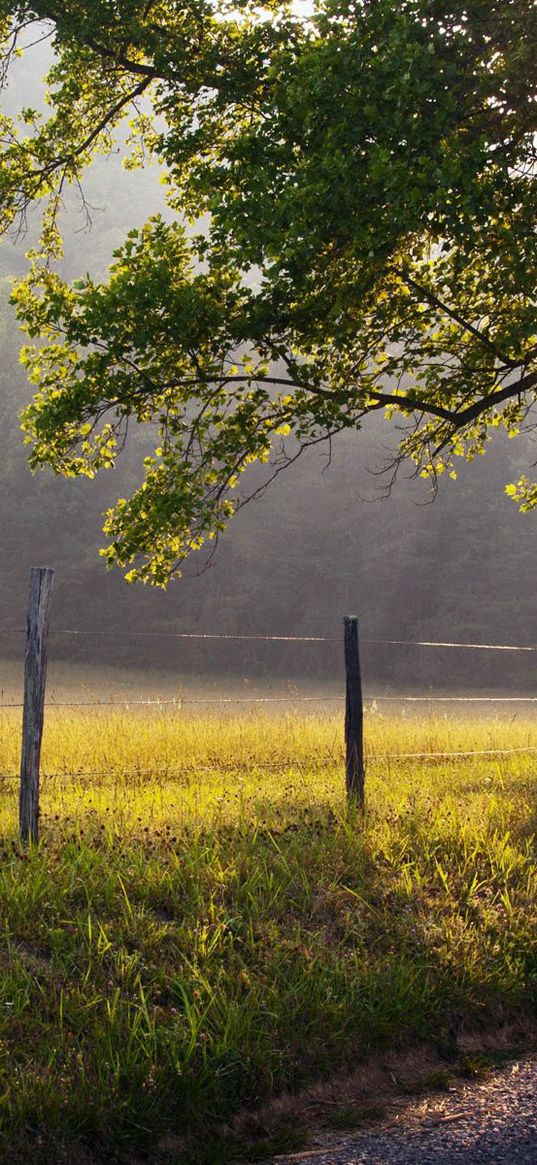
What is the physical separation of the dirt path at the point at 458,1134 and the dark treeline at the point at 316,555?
184 ft

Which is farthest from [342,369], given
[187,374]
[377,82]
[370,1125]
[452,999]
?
[370,1125]

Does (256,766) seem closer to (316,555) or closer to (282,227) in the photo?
(282,227)

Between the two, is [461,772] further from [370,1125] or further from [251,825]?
[370,1125]

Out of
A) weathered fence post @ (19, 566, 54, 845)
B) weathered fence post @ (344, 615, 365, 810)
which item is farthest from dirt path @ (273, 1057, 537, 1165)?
weathered fence post @ (344, 615, 365, 810)

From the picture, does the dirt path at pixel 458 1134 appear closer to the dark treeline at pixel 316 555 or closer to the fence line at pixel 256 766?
the fence line at pixel 256 766

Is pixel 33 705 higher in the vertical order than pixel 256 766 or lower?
higher

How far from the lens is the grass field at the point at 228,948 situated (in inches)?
211

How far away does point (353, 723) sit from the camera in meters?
9.70

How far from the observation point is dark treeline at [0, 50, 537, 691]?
65438 millimetres

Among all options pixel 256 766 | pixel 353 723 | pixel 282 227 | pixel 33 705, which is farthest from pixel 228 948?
pixel 282 227

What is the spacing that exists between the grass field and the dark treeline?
53286 mm

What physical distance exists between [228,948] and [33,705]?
2401 millimetres

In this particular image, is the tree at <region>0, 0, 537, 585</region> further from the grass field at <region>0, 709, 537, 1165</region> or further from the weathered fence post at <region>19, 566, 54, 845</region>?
the grass field at <region>0, 709, 537, 1165</region>

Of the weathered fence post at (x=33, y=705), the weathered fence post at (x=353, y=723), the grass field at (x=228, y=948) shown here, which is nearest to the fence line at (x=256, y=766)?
the grass field at (x=228, y=948)
